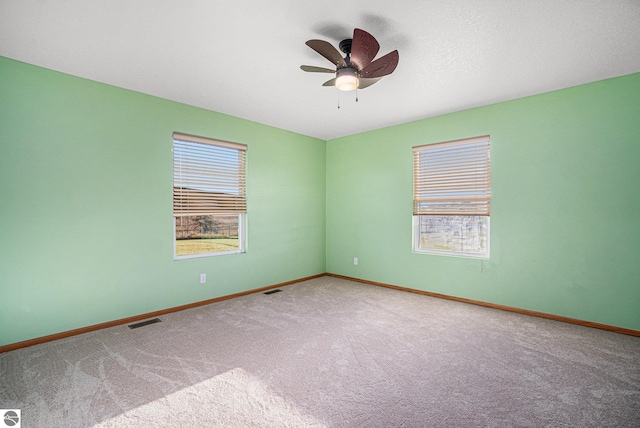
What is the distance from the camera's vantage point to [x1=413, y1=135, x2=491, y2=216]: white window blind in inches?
149

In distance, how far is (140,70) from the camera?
9.14ft

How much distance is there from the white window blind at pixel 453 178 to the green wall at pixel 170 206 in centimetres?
14

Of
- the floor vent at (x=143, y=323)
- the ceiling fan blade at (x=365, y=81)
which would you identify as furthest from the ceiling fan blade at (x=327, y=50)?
the floor vent at (x=143, y=323)

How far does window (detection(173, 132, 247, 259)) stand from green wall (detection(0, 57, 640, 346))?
0.13 meters

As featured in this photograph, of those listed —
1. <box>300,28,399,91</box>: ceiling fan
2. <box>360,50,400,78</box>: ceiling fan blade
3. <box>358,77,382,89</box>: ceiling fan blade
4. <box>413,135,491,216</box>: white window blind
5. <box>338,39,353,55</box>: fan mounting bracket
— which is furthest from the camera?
<box>413,135,491,216</box>: white window blind

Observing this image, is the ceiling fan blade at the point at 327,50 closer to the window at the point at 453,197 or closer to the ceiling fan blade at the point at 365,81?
the ceiling fan blade at the point at 365,81

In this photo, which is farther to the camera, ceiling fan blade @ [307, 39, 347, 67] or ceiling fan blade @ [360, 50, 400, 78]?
ceiling fan blade @ [360, 50, 400, 78]

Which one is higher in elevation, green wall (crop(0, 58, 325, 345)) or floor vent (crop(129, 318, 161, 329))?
green wall (crop(0, 58, 325, 345))

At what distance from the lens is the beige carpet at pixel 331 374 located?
1.75 m

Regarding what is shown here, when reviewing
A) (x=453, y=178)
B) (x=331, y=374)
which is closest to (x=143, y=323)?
(x=331, y=374)

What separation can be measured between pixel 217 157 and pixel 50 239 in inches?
78.2

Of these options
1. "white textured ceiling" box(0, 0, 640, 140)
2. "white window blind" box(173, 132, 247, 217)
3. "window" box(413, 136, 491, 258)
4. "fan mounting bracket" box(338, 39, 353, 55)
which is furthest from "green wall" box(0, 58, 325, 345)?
"window" box(413, 136, 491, 258)

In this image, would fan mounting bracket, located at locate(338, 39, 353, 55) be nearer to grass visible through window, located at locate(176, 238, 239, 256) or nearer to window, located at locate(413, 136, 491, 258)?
window, located at locate(413, 136, 491, 258)

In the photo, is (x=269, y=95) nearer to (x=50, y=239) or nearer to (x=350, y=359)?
(x=50, y=239)
